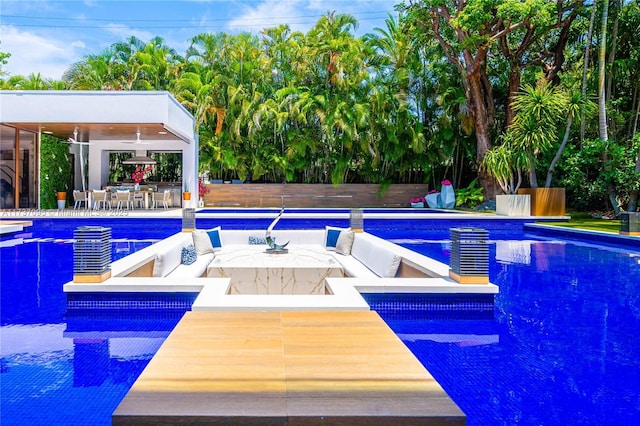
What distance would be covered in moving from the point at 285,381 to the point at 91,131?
15.4 metres

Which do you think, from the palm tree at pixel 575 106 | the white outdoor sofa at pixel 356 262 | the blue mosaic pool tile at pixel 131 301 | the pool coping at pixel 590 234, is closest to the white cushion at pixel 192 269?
the white outdoor sofa at pixel 356 262

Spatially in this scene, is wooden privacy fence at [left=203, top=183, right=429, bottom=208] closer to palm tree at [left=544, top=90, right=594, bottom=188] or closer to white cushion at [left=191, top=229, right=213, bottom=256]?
palm tree at [left=544, top=90, right=594, bottom=188]

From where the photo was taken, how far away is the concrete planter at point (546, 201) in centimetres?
1557

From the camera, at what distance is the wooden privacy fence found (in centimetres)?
2125

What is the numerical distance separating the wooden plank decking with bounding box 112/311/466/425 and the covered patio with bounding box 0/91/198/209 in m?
11.9

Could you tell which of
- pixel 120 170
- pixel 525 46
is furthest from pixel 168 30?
pixel 525 46

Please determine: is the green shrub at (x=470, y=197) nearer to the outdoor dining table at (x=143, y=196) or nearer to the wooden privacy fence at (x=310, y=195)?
the wooden privacy fence at (x=310, y=195)

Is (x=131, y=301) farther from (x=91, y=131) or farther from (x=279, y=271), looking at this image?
(x=91, y=131)

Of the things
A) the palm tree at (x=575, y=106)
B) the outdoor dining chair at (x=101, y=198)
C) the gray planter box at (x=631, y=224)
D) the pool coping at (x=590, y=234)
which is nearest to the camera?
the pool coping at (x=590, y=234)

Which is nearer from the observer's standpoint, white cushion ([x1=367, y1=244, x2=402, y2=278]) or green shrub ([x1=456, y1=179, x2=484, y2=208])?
white cushion ([x1=367, y1=244, x2=402, y2=278])

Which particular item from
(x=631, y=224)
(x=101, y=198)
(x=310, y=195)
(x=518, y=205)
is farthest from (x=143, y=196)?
(x=631, y=224)

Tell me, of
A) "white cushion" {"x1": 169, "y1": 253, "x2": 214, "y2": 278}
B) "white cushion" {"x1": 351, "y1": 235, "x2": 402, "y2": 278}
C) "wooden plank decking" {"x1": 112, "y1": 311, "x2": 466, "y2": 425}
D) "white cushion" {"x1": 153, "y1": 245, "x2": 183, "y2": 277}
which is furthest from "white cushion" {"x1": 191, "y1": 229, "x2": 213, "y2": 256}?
"wooden plank decking" {"x1": 112, "y1": 311, "x2": 466, "y2": 425}

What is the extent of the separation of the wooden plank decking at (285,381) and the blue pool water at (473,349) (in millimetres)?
695

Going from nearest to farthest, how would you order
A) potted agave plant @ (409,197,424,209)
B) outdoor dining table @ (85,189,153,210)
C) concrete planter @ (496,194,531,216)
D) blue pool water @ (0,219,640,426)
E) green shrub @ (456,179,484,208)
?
blue pool water @ (0,219,640,426) → concrete planter @ (496,194,531,216) → outdoor dining table @ (85,189,153,210) → green shrub @ (456,179,484,208) → potted agave plant @ (409,197,424,209)
